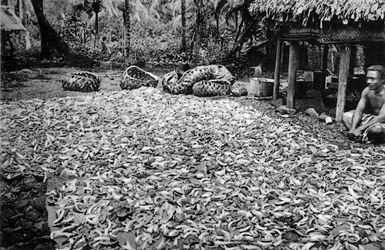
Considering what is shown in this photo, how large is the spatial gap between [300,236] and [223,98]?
4.68m

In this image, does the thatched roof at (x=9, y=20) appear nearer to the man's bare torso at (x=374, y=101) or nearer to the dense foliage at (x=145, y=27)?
the dense foliage at (x=145, y=27)

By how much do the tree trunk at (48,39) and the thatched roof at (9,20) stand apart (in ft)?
3.36

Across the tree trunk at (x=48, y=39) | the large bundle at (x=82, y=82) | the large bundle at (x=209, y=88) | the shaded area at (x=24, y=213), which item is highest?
the tree trunk at (x=48, y=39)

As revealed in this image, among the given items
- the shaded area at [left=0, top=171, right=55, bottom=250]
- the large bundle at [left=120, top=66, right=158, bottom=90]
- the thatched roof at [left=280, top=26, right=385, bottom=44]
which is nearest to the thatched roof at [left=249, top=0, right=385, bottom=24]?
the thatched roof at [left=280, top=26, right=385, bottom=44]

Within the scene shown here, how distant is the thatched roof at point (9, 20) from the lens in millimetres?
3221

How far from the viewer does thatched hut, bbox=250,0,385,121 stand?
465 centimetres

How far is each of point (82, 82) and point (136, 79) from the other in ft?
4.74

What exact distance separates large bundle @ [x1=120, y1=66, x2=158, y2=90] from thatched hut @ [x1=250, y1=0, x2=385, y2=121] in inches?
93.9

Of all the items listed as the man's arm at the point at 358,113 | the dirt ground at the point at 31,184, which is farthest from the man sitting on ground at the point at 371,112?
the dirt ground at the point at 31,184

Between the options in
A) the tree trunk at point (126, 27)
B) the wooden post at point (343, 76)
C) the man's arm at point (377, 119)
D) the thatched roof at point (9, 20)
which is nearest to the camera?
the thatched roof at point (9, 20)

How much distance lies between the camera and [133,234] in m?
2.73

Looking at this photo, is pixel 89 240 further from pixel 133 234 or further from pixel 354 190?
pixel 354 190

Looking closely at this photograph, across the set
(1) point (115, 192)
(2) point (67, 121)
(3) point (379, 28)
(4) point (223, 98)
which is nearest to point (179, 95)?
(4) point (223, 98)

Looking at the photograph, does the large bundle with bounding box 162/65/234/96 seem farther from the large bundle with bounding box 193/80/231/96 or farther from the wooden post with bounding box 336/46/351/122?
the wooden post with bounding box 336/46/351/122
